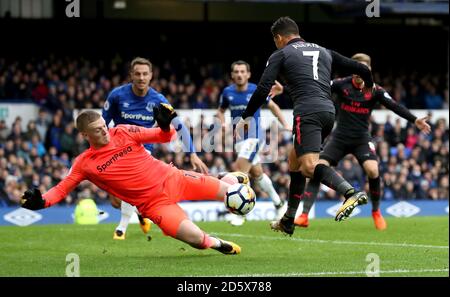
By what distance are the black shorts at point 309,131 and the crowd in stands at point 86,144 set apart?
→ 12477 millimetres

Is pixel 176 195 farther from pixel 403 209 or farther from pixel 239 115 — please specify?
pixel 403 209

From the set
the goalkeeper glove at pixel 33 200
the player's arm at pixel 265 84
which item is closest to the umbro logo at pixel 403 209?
the player's arm at pixel 265 84

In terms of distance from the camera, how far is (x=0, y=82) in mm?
28109

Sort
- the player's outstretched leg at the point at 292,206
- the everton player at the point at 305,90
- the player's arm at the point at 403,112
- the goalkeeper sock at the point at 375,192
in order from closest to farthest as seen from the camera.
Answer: the everton player at the point at 305,90, the player's outstretched leg at the point at 292,206, the player's arm at the point at 403,112, the goalkeeper sock at the point at 375,192

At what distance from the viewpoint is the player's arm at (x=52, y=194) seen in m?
10.4

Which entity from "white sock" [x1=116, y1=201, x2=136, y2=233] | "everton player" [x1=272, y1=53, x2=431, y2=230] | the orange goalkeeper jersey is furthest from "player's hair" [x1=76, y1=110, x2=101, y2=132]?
"everton player" [x1=272, y1=53, x2=431, y2=230]

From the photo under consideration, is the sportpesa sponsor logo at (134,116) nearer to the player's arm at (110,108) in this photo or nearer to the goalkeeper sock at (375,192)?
the player's arm at (110,108)

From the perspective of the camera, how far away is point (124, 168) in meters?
11.0

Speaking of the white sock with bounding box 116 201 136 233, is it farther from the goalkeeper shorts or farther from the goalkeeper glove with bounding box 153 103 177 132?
the goalkeeper glove with bounding box 153 103 177 132

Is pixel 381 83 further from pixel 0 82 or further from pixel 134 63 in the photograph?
pixel 134 63

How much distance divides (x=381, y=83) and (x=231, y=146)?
10.2 m

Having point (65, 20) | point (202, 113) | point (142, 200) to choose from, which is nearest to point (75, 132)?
point (202, 113)

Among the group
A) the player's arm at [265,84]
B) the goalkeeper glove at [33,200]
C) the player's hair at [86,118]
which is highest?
the player's arm at [265,84]

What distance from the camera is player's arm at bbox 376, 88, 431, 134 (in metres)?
13.7
